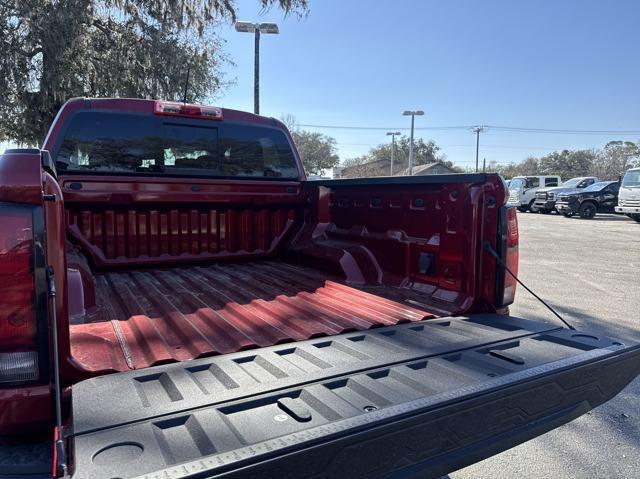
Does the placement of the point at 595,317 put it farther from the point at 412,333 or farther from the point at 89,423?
the point at 89,423

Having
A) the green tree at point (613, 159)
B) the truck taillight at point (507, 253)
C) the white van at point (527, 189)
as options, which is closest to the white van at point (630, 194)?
the white van at point (527, 189)

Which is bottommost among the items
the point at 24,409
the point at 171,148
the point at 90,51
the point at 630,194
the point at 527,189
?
the point at 24,409

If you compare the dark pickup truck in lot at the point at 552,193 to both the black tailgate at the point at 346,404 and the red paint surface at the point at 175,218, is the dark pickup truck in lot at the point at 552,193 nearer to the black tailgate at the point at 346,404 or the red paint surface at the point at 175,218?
the red paint surface at the point at 175,218

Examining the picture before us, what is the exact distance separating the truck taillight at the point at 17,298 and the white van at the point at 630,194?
80.0 ft

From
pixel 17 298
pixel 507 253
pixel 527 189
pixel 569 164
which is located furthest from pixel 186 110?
pixel 569 164

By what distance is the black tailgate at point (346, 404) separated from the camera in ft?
4.27

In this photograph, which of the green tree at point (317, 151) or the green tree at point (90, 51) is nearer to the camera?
the green tree at point (90, 51)

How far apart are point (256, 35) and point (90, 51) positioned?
18.0 feet

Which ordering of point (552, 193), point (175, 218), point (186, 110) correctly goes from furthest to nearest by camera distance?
1. point (552, 193)
2. point (175, 218)
3. point (186, 110)

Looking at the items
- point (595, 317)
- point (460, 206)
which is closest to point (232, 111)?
point (460, 206)

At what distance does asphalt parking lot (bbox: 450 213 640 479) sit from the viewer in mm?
2869

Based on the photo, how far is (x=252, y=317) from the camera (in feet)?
8.57

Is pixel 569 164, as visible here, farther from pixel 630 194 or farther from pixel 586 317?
pixel 586 317

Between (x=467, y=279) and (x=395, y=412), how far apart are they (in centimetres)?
148
